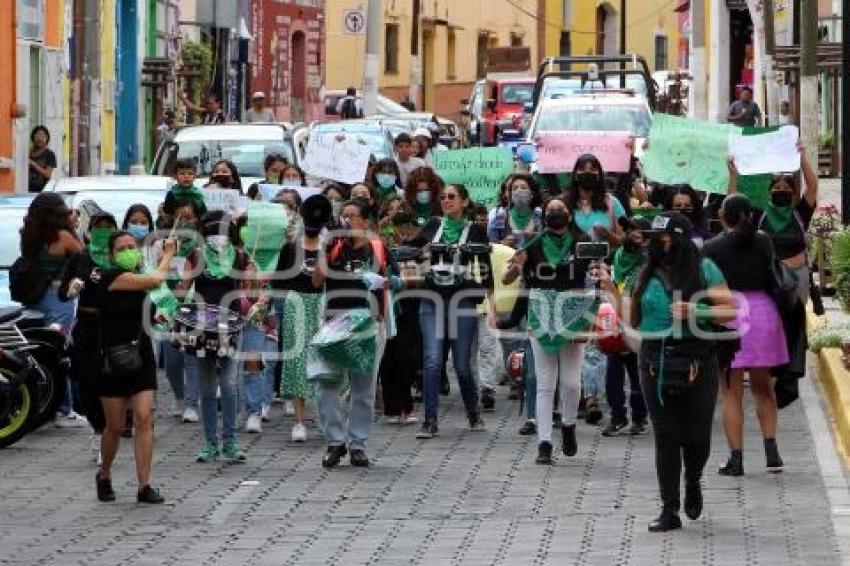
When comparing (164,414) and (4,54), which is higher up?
(4,54)

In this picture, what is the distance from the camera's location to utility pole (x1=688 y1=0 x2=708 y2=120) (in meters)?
47.1

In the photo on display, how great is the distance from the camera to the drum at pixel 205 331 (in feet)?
53.2

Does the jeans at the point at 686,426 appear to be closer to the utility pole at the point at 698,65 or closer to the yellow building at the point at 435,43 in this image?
the utility pole at the point at 698,65

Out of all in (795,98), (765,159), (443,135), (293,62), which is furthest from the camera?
(293,62)

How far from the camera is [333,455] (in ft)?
53.3

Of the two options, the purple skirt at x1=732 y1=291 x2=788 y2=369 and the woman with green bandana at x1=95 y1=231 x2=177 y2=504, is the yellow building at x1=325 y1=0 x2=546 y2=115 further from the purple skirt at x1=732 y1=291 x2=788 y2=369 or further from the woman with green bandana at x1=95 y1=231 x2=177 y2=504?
the woman with green bandana at x1=95 y1=231 x2=177 y2=504

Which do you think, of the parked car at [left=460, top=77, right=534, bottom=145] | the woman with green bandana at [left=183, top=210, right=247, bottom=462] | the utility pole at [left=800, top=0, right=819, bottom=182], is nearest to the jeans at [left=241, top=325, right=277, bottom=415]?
the woman with green bandana at [left=183, top=210, right=247, bottom=462]

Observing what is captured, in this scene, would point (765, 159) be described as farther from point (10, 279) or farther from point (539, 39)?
point (539, 39)

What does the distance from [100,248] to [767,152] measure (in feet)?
18.0

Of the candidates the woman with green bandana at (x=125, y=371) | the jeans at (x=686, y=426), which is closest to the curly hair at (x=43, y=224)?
the woman with green bandana at (x=125, y=371)

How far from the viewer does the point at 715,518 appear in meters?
14.0

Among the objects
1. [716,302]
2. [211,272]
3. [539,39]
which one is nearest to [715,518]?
[716,302]

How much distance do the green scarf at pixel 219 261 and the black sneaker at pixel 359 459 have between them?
64.2 inches

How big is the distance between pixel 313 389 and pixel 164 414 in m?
1.67
